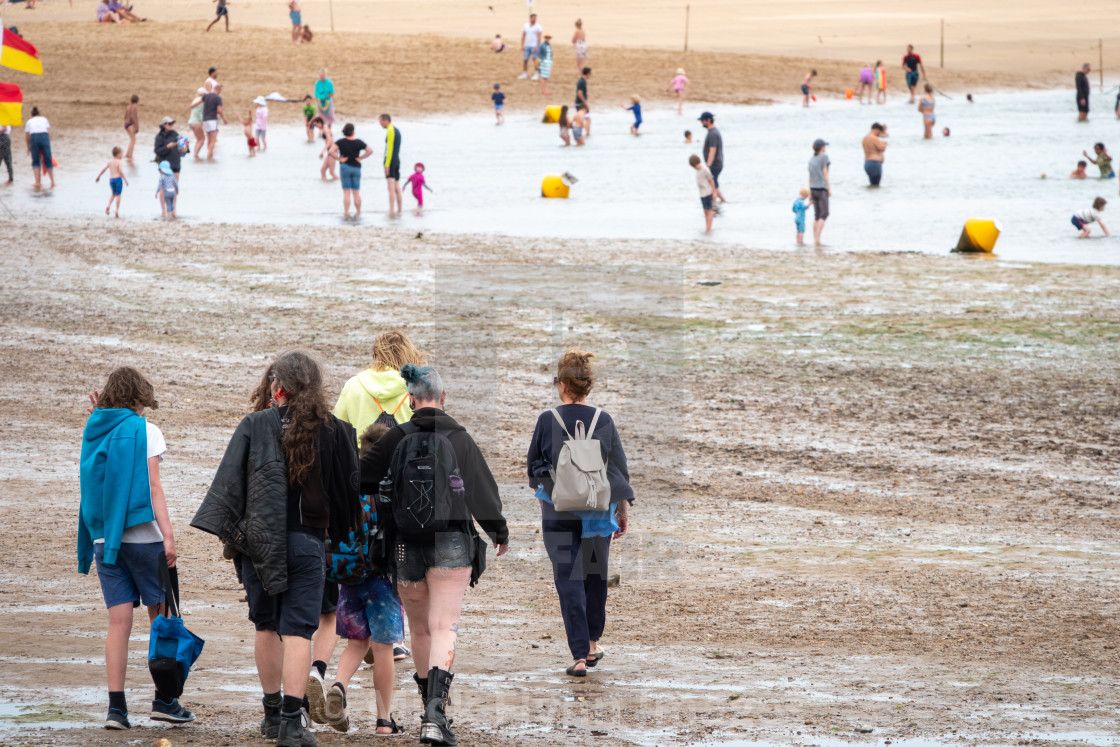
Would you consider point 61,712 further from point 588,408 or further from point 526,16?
point 526,16

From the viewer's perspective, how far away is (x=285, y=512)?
504cm

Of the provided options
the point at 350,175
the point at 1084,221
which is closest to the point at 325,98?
the point at 350,175

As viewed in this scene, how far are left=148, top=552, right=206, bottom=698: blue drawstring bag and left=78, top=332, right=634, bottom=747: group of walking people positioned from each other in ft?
0.33

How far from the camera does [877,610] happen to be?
758 centimetres

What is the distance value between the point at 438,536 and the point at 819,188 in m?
16.8

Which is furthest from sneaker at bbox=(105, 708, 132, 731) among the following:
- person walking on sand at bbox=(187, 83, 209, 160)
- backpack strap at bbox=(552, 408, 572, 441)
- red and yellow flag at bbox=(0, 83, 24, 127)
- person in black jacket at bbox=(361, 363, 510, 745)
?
person walking on sand at bbox=(187, 83, 209, 160)

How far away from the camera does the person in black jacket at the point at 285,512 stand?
5004 millimetres

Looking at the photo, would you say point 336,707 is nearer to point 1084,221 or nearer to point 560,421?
point 560,421

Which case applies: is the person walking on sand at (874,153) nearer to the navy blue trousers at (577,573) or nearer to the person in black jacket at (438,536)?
the navy blue trousers at (577,573)

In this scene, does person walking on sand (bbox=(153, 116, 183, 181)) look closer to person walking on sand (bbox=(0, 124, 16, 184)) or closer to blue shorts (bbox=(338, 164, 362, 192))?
blue shorts (bbox=(338, 164, 362, 192))

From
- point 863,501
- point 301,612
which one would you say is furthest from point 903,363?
point 301,612

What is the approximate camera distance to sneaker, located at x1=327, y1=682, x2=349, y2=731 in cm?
535

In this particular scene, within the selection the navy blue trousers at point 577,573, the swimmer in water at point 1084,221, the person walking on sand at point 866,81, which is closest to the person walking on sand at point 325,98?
the swimmer in water at point 1084,221

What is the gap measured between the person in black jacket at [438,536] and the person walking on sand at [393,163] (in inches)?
690
